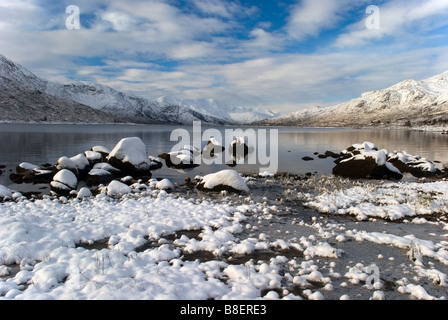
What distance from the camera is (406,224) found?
1059 centimetres

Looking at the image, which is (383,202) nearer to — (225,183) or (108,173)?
(225,183)

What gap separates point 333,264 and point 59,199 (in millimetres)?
13522

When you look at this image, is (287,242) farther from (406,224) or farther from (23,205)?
(23,205)

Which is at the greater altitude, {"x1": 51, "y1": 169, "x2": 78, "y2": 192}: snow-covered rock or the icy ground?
{"x1": 51, "y1": 169, "x2": 78, "y2": 192}: snow-covered rock

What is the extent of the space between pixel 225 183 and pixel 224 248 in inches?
321

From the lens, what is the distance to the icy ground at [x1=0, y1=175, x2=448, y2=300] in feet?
19.6

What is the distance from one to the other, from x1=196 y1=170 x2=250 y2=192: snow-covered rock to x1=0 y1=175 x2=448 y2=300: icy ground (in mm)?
1936

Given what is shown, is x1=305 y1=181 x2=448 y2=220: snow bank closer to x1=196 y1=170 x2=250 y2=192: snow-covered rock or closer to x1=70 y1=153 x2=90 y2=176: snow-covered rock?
x1=196 y1=170 x2=250 y2=192: snow-covered rock

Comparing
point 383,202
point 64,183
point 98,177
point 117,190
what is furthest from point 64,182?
point 383,202

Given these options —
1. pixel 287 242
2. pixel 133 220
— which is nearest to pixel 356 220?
pixel 287 242

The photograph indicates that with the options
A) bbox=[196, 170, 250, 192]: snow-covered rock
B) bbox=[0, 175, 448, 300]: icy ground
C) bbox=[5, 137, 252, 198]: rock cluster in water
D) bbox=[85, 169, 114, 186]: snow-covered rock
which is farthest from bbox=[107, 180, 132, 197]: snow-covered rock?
bbox=[196, 170, 250, 192]: snow-covered rock

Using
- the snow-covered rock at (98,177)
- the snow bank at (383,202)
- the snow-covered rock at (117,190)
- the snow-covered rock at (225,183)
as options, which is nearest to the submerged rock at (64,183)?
the snow-covered rock at (98,177)
